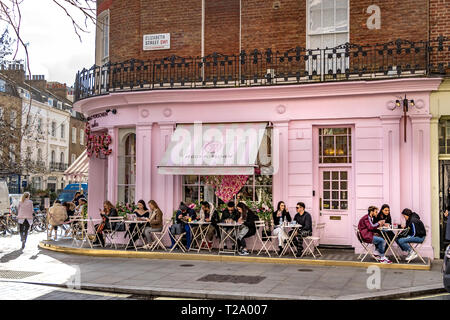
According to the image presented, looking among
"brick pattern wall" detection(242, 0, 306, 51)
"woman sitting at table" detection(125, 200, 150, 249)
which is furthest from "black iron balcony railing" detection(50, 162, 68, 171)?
"brick pattern wall" detection(242, 0, 306, 51)

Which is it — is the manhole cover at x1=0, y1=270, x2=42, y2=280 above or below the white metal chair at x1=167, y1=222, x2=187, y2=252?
below

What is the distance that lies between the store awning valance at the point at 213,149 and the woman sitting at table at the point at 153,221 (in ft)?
3.18

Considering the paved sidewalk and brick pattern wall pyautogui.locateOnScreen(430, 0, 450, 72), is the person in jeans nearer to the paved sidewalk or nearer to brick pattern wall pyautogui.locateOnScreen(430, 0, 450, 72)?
the paved sidewalk

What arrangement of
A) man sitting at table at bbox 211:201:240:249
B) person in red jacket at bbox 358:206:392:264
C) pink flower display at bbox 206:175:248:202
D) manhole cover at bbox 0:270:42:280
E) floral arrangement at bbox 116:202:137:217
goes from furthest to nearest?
floral arrangement at bbox 116:202:137:217
pink flower display at bbox 206:175:248:202
man sitting at table at bbox 211:201:240:249
person in red jacket at bbox 358:206:392:264
manhole cover at bbox 0:270:42:280

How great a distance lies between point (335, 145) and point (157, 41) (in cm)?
613

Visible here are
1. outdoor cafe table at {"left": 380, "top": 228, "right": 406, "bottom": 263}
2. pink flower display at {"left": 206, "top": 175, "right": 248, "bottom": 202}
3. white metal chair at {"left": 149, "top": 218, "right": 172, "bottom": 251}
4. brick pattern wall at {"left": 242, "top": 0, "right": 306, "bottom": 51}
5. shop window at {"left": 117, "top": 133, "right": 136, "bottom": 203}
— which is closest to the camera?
outdoor cafe table at {"left": 380, "top": 228, "right": 406, "bottom": 263}

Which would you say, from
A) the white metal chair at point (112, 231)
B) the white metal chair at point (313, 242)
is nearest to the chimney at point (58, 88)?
the white metal chair at point (112, 231)

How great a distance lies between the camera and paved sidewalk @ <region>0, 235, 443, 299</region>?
975 centimetres

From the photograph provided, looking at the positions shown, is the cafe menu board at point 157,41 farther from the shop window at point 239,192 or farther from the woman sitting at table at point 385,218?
the woman sitting at table at point 385,218

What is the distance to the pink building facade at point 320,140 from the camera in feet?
44.9

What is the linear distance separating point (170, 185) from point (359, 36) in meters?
6.59

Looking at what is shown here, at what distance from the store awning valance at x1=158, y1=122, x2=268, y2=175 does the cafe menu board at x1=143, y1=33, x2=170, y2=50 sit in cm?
263

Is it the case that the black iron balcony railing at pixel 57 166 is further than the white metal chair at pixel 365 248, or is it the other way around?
the black iron balcony railing at pixel 57 166

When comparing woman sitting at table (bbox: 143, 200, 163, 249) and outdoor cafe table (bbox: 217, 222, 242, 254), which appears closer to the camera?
outdoor cafe table (bbox: 217, 222, 242, 254)
